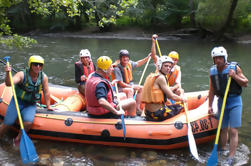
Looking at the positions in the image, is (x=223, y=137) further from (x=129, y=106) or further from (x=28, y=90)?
(x=28, y=90)

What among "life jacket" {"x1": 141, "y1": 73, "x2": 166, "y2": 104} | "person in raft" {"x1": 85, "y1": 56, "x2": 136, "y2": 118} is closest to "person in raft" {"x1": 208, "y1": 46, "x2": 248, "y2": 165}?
"life jacket" {"x1": 141, "y1": 73, "x2": 166, "y2": 104}

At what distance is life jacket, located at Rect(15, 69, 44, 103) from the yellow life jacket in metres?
1.70

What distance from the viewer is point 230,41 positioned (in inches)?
746

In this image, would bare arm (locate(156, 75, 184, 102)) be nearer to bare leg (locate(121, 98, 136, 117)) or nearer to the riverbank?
bare leg (locate(121, 98, 136, 117))

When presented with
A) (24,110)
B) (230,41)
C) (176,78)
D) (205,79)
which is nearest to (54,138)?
(24,110)

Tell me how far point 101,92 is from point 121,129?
721mm

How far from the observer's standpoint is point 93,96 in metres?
4.38

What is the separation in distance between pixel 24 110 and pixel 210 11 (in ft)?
56.4

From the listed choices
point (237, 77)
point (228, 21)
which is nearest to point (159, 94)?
point (237, 77)

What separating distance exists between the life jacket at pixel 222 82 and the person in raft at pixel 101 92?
1.44 metres

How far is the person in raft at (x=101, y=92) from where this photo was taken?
4.23 meters

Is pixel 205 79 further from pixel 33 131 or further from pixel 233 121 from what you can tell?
pixel 33 131

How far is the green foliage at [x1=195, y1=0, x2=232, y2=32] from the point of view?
18.9 meters

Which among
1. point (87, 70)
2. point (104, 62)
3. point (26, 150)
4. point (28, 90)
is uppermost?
point (104, 62)
